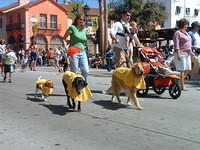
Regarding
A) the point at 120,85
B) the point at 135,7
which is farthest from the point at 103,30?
the point at 120,85

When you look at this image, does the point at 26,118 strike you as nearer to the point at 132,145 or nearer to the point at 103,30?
the point at 132,145

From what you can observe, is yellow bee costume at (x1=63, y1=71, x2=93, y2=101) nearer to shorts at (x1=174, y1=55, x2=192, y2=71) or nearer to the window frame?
shorts at (x1=174, y1=55, x2=192, y2=71)

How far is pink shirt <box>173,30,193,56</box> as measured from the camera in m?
10.2

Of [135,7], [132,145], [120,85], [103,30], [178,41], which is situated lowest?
[132,145]

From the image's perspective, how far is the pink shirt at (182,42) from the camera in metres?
10.2

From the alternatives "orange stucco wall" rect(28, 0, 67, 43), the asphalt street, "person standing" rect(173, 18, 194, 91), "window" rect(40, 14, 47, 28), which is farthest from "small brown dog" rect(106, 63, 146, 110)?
"window" rect(40, 14, 47, 28)

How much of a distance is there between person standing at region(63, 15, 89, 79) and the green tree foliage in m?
30.3

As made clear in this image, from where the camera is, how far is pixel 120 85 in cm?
817

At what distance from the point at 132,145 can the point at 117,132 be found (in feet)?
2.37

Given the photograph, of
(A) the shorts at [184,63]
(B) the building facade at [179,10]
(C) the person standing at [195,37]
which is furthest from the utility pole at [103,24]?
(B) the building facade at [179,10]

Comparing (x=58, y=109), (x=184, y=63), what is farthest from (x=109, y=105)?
(x=184, y=63)

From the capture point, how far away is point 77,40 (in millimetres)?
8273

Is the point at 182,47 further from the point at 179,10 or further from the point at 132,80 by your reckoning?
the point at 179,10

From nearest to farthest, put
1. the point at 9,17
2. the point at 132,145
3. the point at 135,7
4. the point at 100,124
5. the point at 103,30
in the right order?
the point at 132,145, the point at 100,124, the point at 103,30, the point at 135,7, the point at 9,17
